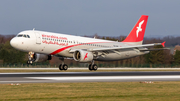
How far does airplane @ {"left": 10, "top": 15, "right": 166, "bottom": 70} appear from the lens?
40.7m

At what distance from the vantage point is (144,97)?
1719cm

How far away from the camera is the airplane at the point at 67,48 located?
4066cm

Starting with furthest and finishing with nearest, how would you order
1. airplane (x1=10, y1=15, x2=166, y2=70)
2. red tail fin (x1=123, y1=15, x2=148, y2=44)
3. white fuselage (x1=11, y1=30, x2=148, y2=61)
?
1. red tail fin (x1=123, y1=15, x2=148, y2=44)
2. airplane (x1=10, y1=15, x2=166, y2=70)
3. white fuselage (x1=11, y1=30, x2=148, y2=61)

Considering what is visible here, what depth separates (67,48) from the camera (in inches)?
1706

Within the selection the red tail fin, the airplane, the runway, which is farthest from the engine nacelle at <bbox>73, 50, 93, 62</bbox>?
the red tail fin

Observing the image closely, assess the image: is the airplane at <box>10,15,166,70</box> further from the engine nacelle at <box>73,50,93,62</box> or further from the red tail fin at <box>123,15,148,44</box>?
the red tail fin at <box>123,15,148,44</box>

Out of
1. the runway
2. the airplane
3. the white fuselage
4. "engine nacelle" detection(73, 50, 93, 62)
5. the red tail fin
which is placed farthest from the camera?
the red tail fin

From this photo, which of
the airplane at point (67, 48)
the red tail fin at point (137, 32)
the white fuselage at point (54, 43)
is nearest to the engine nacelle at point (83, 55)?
the airplane at point (67, 48)

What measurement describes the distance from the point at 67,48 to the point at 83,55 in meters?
2.78

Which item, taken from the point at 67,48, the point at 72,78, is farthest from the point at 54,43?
the point at 72,78

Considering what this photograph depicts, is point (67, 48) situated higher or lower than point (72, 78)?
higher

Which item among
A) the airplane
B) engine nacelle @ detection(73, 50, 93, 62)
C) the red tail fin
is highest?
the red tail fin

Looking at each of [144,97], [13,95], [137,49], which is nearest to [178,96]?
[144,97]

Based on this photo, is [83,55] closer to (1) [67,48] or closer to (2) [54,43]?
(1) [67,48]
